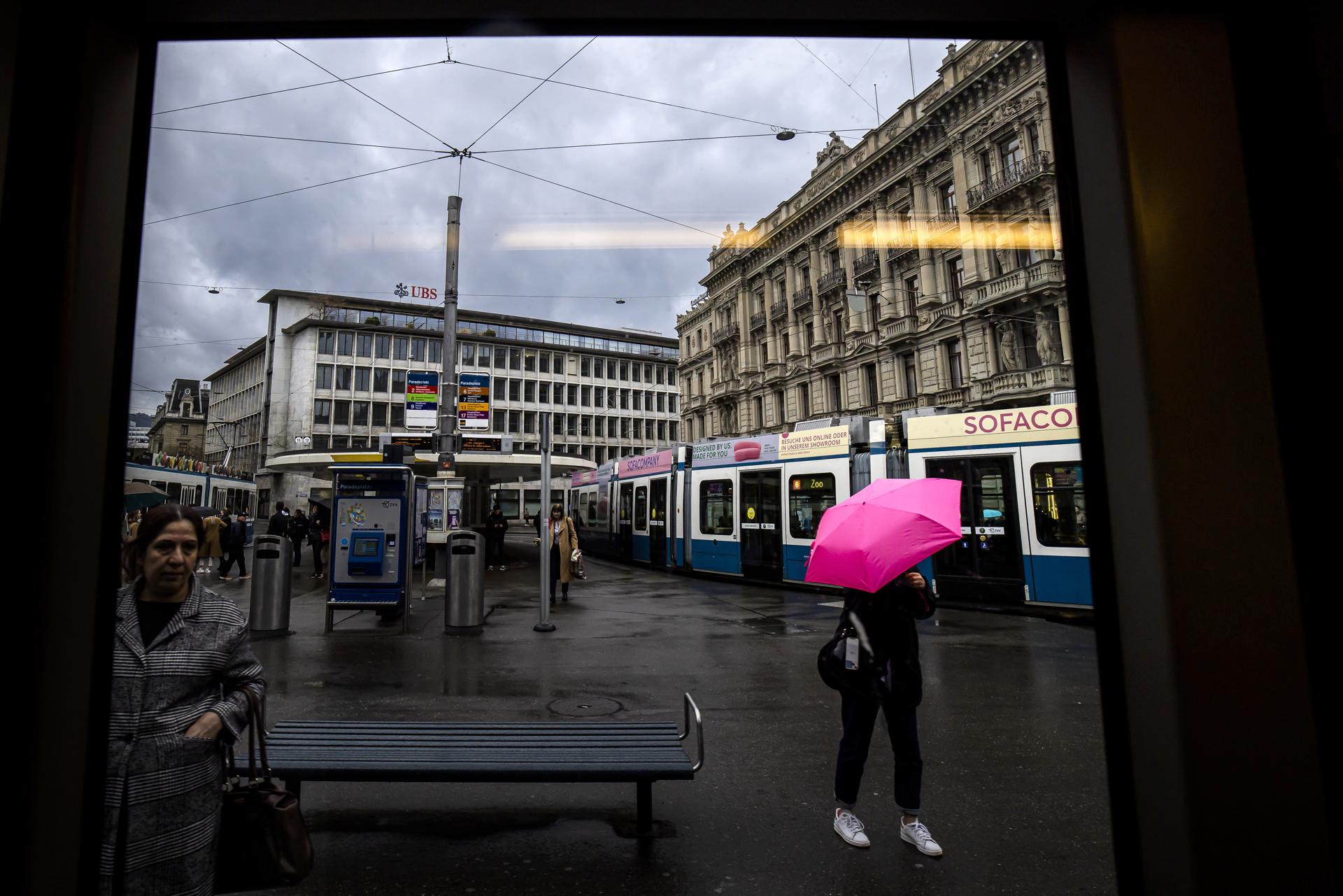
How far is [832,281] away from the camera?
96.2 ft

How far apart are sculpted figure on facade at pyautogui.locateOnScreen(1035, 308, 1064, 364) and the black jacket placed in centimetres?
1704

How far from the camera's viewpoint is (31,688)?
5.24 feet

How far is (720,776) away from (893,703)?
1.46m

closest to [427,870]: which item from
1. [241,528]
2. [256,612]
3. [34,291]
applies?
[34,291]

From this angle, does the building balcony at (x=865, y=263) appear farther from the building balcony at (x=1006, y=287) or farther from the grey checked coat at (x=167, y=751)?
the grey checked coat at (x=167, y=751)

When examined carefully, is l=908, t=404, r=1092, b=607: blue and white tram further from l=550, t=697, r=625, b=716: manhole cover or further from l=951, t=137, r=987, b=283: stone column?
l=951, t=137, r=987, b=283: stone column

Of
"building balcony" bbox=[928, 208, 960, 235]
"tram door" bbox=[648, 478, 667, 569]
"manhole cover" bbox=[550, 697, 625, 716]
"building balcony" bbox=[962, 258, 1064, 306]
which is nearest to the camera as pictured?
"manhole cover" bbox=[550, 697, 625, 716]

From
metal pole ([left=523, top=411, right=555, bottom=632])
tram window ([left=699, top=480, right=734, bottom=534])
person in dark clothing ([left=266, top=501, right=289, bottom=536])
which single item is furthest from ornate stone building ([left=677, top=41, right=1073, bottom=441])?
person in dark clothing ([left=266, top=501, right=289, bottom=536])

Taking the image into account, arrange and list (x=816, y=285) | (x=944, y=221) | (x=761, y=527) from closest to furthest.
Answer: (x=761, y=527) → (x=944, y=221) → (x=816, y=285)

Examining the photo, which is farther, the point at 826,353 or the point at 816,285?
the point at 826,353

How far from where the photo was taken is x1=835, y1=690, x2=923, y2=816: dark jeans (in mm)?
3314

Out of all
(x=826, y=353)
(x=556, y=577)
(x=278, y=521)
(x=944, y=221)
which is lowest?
(x=556, y=577)

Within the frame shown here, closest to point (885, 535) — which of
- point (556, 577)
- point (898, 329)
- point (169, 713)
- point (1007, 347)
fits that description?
point (169, 713)

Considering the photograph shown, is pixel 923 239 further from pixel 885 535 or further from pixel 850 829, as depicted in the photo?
pixel 850 829
